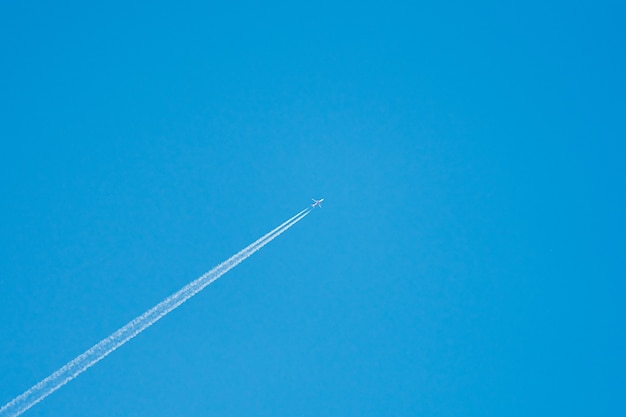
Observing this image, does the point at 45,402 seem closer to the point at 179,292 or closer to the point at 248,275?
the point at 179,292

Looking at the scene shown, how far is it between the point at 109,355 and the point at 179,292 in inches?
46.4

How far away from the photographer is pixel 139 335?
780cm

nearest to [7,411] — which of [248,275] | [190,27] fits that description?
[248,275]

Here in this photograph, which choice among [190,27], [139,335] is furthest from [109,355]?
[190,27]

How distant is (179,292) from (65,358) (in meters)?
1.64

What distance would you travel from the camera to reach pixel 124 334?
7.81 m

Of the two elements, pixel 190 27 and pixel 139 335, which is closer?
pixel 139 335

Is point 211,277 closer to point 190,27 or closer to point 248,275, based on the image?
point 248,275

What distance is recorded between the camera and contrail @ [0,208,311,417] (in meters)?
7.47

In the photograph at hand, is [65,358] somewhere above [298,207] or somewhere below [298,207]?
below

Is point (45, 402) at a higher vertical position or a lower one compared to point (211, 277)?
lower

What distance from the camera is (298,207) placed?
27.7ft

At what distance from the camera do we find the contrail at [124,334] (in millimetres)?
7473

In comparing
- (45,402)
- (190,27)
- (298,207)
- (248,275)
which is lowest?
(45,402)
